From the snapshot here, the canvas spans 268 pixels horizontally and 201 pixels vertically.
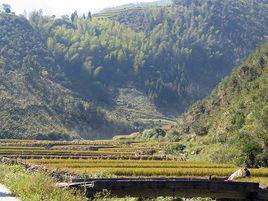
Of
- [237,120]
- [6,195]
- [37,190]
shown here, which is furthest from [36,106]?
[37,190]

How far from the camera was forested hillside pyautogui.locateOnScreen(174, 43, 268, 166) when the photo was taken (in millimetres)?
60125

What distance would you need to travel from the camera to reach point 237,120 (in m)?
79.8

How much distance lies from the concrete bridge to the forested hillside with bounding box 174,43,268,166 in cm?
2636

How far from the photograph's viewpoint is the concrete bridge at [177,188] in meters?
28.3

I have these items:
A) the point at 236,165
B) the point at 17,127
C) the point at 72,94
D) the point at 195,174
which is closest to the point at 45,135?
the point at 17,127

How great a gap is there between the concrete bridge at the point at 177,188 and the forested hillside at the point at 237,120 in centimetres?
2636

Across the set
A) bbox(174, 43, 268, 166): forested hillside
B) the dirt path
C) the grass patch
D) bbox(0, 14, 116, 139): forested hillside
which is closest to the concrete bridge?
the grass patch

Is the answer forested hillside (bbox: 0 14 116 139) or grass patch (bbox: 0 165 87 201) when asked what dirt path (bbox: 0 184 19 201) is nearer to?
grass patch (bbox: 0 165 87 201)

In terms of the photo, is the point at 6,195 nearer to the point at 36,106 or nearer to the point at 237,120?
the point at 237,120

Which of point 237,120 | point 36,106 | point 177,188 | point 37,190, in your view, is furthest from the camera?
point 36,106

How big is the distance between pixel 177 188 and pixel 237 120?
2043 inches

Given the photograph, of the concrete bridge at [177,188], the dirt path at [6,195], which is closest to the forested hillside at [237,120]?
the concrete bridge at [177,188]

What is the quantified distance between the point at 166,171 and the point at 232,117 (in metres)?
38.2

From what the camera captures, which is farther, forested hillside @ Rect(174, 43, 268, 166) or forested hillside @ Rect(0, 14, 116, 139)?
forested hillside @ Rect(0, 14, 116, 139)
